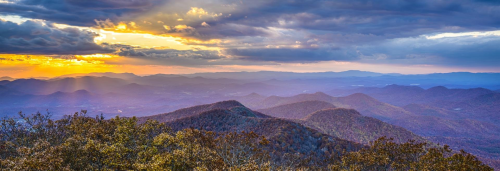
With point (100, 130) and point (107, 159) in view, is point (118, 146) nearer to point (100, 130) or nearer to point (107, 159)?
point (107, 159)

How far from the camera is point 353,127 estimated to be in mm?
134500

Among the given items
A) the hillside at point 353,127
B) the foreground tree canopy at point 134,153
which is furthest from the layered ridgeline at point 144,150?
the hillside at point 353,127

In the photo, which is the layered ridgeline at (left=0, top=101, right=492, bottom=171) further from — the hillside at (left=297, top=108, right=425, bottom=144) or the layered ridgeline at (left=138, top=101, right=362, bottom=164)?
the hillside at (left=297, top=108, right=425, bottom=144)

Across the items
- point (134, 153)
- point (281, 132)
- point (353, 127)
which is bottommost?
point (353, 127)

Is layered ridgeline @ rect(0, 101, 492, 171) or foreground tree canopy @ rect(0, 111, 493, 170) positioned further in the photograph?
layered ridgeline @ rect(0, 101, 492, 171)

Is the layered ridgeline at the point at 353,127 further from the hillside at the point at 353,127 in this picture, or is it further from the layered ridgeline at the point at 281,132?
the layered ridgeline at the point at 281,132

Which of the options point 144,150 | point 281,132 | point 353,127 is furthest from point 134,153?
point 353,127

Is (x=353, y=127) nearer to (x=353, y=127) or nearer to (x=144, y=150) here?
(x=353, y=127)

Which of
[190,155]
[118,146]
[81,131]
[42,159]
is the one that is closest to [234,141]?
[190,155]

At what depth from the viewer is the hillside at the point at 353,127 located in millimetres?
122125

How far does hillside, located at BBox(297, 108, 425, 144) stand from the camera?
122 meters

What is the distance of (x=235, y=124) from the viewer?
3511 inches

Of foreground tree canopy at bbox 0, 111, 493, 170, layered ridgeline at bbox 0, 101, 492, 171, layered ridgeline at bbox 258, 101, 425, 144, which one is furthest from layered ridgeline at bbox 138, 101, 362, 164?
layered ridgeline at bbox 258, 101, 425, 144

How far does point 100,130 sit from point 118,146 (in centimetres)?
492
